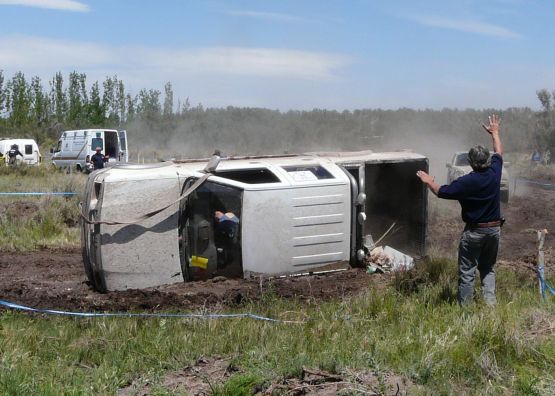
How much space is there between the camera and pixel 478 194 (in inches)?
337

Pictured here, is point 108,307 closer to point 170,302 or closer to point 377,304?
point 170,302

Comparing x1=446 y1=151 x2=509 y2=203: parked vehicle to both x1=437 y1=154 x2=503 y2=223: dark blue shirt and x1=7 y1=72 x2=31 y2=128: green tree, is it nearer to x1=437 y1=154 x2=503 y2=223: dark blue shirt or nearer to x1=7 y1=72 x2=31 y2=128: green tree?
x1=437 y1=154 x2=503 y2=223: dark blue shirt

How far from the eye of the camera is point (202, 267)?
416 inches

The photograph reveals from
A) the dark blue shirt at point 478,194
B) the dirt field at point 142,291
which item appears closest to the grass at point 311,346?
the dirt field at point 142,291

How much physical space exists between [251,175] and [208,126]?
58.4m

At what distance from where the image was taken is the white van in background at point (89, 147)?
1462 inches

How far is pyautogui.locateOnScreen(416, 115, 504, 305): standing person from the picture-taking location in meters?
8.55

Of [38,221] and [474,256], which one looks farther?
[38,221]

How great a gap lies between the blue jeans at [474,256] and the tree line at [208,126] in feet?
152

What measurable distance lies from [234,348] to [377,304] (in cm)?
227

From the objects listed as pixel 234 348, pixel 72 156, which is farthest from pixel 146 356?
pixel 72 156

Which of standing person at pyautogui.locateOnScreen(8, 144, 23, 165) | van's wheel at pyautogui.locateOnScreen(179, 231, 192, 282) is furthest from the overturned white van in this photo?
standing person at pyautogui.locateOnScreen(8, 144, 23, 165)

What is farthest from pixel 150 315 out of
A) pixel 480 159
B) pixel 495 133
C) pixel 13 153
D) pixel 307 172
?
pixel 13 153

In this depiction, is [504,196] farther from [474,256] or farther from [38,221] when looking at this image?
[474,256]
